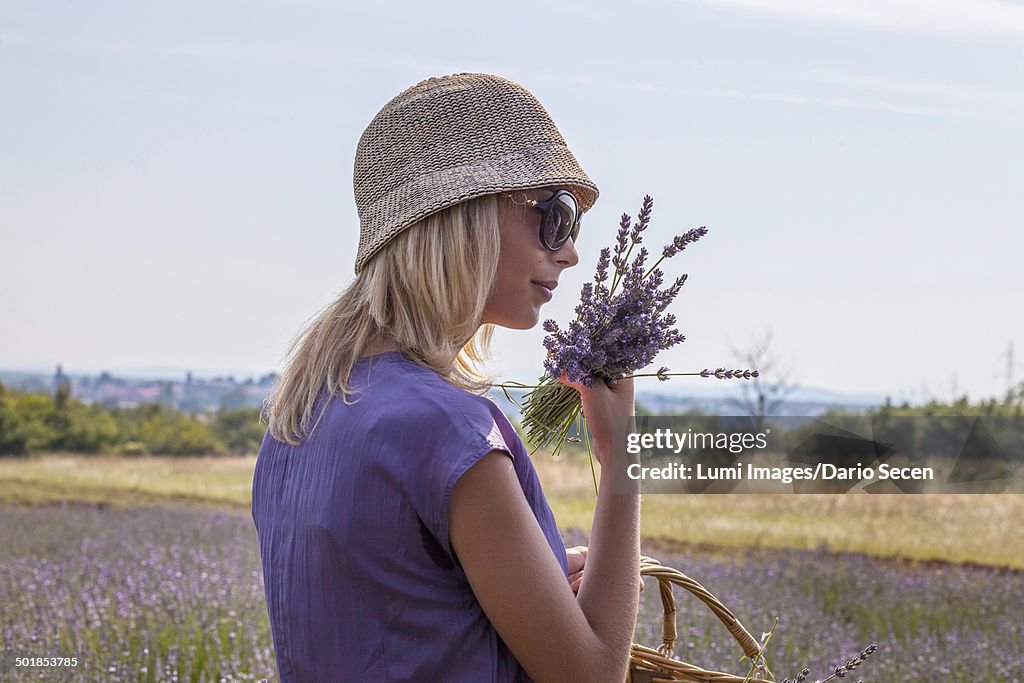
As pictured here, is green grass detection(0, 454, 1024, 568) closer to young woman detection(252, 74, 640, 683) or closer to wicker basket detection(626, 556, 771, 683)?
wicker basket detection(626, 556, 771, 683)

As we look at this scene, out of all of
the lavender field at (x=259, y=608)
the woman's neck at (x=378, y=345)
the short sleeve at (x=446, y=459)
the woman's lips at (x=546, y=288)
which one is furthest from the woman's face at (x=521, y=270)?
the lavender field at (x=259, y=608)

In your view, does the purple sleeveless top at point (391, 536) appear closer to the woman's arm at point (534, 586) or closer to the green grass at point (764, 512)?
the woman's arm at point (534, 586)

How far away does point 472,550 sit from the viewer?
1.23 metres

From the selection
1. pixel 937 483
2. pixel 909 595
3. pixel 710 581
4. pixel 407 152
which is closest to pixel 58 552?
pixel 710 581

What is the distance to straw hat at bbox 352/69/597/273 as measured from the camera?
55.7 inches

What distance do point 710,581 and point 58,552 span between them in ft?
10.5

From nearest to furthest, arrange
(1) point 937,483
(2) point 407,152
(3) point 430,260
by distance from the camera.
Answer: (3) point 430,260 < (2) point 407,152 < (1) point 937,483

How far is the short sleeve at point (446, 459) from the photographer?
1207mm

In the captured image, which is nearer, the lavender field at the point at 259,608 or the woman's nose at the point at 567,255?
the woman's nose at the point at 567,255

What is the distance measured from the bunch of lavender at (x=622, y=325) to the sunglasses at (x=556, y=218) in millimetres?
62

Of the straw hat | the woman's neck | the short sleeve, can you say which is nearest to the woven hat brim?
the straw hat

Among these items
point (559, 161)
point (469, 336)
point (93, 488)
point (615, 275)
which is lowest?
point (93, 488)

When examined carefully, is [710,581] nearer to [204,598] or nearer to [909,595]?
[909,595]

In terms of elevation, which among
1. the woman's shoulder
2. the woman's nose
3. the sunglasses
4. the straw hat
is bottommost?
the woman's shoulder
